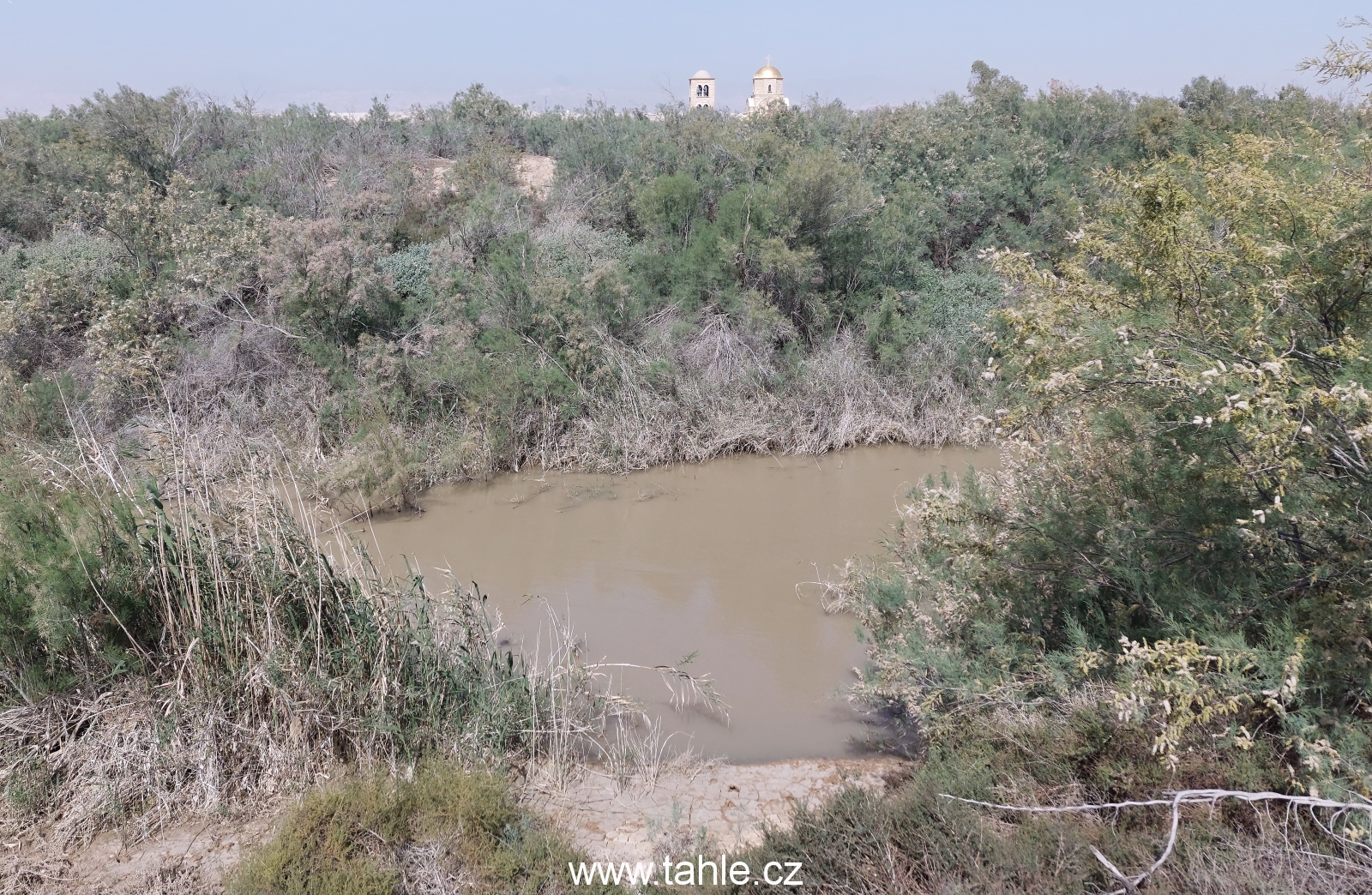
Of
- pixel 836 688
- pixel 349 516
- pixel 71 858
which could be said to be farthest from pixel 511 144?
pixel 71 858

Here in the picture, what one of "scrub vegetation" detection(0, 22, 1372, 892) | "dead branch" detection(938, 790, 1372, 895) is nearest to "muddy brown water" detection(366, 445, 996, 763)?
"scrub vegetation" detection(0, 22, 1372, 892)

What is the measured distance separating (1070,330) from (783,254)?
769cm

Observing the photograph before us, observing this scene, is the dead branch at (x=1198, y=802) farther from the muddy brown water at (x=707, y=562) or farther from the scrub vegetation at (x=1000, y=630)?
the muddy brown water at (x=707, y=562)

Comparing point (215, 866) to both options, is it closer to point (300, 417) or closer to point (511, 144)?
point (300, 417)

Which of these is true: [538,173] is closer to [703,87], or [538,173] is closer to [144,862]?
[144,862]

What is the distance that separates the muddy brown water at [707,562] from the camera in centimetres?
577

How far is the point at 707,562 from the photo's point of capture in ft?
26.5

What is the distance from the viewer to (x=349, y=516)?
8891 millimetres

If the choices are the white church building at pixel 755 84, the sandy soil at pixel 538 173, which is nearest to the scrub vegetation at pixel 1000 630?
the sandy soil at pixel 538 173

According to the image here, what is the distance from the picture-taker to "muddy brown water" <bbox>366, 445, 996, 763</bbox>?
5.77 meters

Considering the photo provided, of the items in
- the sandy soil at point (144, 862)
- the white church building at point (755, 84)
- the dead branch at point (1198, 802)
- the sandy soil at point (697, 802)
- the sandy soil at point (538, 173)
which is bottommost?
the sandy soil at point (697, 802)

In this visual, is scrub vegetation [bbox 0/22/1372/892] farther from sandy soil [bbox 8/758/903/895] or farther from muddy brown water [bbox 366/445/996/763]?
muddy brown water [bbox 366/445/996/763]

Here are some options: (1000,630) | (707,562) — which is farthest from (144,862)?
(707,562)

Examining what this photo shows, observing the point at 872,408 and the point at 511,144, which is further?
the point at 511,144
